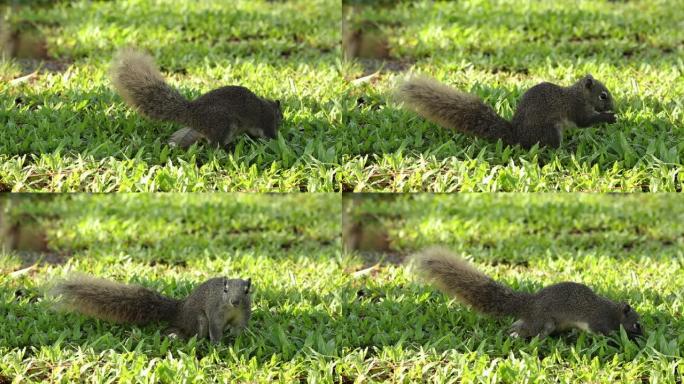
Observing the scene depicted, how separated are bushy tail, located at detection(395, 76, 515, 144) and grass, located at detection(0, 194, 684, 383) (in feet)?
3.78

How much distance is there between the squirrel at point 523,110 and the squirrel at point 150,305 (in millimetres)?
1897

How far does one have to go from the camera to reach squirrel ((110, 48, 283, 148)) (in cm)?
570

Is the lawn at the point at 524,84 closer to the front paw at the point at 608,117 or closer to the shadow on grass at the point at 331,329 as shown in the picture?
the front paw at the point at 608,117

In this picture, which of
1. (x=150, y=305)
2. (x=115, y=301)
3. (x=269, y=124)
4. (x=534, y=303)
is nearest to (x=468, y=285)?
(x=534, y=303)

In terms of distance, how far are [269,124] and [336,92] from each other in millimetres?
1032

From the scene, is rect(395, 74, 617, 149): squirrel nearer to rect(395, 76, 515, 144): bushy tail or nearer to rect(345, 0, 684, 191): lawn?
rect(395, 76, 515, 144): bushy tail

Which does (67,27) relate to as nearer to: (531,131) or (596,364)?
(531,131)

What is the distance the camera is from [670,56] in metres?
8.09

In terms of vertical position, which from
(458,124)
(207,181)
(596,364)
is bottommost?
(596,364)

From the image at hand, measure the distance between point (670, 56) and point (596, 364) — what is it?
4.36m

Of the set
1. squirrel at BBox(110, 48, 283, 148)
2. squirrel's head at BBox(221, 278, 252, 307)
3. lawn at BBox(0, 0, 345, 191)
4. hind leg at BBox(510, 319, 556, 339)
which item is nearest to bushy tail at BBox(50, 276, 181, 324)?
squirrel's head at BBox(221, 278, 252, 307)

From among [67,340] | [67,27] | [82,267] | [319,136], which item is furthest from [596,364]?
[67,27]

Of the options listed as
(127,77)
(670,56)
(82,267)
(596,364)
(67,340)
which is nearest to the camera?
(596,364)

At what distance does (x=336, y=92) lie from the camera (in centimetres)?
698
